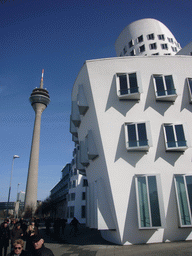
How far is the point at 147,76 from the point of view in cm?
1600

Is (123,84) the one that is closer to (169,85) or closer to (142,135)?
(169,85)

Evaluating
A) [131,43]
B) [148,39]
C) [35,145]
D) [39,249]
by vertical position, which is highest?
[131,43]

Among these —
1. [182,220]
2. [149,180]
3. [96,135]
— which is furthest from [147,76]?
[182,220]

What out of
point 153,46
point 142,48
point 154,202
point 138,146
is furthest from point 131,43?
point 154,202

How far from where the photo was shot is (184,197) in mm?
13000

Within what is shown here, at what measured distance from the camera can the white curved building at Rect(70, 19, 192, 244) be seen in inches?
503

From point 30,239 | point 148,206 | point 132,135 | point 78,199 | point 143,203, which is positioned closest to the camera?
point 30,239

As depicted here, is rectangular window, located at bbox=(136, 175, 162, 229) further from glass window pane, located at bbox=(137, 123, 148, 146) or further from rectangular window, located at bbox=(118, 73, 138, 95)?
rectangular window, located at bbox=(118, 73, 138, 95)

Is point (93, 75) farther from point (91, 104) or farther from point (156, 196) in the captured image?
point (156, 196)

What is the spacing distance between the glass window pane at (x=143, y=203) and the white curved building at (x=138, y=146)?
57 mm

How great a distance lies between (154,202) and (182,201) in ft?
6.06

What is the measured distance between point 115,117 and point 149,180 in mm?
5150

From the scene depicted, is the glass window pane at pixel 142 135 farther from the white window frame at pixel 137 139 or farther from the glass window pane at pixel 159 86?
the glass window pane at pixel 159 86

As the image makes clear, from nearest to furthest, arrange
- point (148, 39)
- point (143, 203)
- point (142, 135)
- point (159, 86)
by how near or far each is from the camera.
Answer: point (143, 203) < point (142, 135) < point (159, 86) < point (148, 39)
